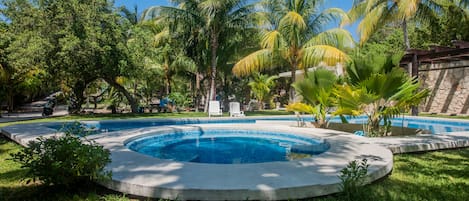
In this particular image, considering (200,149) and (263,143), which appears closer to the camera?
(200,149)

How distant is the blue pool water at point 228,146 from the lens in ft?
22.0

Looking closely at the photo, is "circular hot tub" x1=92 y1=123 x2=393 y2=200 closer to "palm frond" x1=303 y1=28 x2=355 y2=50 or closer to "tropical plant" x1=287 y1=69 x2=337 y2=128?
"tropical plant" x1=287 y1=69 x2=337 y2=128

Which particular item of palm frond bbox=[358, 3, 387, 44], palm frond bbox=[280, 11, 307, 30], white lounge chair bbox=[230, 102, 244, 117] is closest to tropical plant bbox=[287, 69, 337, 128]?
white lounge chair bbox=[230, 102, 244, 117]

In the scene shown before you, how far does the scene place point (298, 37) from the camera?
1548 cm

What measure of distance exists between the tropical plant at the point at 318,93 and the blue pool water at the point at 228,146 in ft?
4.25

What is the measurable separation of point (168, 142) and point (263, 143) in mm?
2678

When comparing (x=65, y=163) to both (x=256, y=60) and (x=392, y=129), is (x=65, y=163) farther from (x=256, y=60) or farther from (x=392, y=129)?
(x=256, y=60)

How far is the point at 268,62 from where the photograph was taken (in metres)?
17.1

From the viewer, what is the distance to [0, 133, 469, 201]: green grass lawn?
3.54 m

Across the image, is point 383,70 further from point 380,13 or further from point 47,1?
point 47,1

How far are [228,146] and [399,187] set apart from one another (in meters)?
4.95

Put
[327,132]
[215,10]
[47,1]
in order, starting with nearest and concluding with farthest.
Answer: [327,132] < [47,1] < [215,10]

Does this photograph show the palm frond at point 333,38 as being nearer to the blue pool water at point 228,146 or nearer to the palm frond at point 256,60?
the palm frond at point 256,60

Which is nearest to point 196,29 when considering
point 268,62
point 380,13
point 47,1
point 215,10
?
point 215,10
